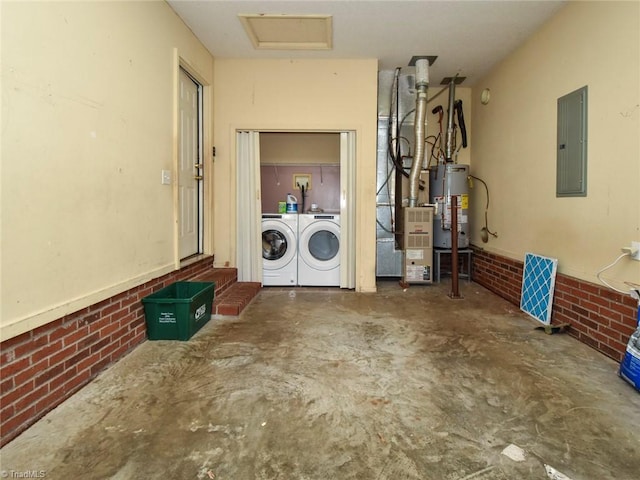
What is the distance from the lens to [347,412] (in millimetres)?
1613

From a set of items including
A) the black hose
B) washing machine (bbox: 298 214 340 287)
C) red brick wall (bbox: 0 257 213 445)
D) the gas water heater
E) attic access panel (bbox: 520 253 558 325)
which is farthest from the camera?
the black hose

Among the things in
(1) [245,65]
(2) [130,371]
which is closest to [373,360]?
(2) [130,371]

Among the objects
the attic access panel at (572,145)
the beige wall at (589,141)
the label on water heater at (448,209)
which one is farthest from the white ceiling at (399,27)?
the label on water heater at (448,209)

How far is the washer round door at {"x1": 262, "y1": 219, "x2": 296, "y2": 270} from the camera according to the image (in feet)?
13.5

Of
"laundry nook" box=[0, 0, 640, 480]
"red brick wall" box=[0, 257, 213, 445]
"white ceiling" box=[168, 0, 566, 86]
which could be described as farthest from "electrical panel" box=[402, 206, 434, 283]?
"red brick wall" box=[0, 257, 213, 445]

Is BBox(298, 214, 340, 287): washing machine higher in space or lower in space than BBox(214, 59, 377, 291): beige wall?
lower

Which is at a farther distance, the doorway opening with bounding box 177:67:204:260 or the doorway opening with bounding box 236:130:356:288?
the doorway opening with bounding box 236:130:356:288

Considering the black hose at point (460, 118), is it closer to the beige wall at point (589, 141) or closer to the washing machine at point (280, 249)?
the beige wall at point (589, 141)

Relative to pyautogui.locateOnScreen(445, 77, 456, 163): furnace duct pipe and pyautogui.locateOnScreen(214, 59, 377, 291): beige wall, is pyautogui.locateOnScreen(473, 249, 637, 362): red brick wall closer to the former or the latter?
pyautogui.locateOnScreen(214, 59, 377, 291): beige wall

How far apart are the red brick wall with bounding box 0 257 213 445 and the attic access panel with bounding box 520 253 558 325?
3.13 metres

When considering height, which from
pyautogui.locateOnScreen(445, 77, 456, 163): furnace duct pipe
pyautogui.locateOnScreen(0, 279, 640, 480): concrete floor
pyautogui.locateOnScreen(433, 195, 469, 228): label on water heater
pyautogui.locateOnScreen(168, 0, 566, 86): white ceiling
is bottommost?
pyautogui.locateOnScreen(0, 279, 640, 480): concrete floor

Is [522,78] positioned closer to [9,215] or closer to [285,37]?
[285,37]

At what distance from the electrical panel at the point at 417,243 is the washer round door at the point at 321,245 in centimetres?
82

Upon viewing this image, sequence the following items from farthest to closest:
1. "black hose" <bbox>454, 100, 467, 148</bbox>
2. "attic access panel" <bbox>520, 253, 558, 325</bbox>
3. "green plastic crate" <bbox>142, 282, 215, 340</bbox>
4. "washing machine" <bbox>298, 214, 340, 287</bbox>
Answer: "black hose" <bbox>454, 100, 467, 148</bbox> < "washing machine" <bbox>298, 214, 340, 287</bbox> < "attic access panel" <bbox>520, 253, 558, 325</bbox> < "green plastic crate" <bbox>142, 282, 215, 340</bbox>
